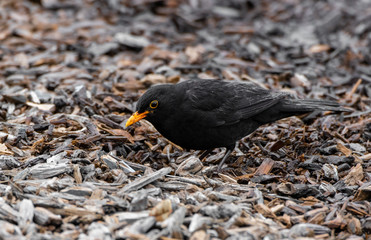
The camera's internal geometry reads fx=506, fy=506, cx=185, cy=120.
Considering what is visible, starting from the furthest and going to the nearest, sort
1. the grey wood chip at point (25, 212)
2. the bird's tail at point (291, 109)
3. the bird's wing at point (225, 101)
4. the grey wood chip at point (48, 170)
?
the bird's tail at point (291, 109)
the bird's wing at point (225, 101)
the grey wood chip at point (48, 170)
the grey wood chip at point (25, 212)

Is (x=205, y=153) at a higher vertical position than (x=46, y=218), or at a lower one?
lower

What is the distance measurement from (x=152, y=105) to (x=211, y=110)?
0.76 metres

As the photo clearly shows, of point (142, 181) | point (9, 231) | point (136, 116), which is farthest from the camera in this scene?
point (136, 116)

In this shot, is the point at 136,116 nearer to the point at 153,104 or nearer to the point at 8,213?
the point at 153,104

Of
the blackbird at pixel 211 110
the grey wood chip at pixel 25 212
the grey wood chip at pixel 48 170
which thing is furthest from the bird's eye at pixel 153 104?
the grey wood chip at pixel 25 212

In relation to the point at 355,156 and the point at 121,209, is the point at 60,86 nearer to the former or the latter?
the point at 121,209

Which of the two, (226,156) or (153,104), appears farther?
(226,156)

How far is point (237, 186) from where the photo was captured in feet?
17.0

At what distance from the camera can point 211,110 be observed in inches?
242

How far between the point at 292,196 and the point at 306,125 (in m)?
2.00

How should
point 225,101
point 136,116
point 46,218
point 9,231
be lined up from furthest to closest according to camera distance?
point 225,101 → point 136,116 → point 46,218 → point 9,231

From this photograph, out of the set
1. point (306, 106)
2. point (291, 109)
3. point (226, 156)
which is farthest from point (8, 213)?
point (306, 106)

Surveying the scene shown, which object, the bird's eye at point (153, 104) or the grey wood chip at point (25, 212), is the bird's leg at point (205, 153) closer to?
the bird's eye at point (153, 104)

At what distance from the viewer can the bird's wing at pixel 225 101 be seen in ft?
19.9
